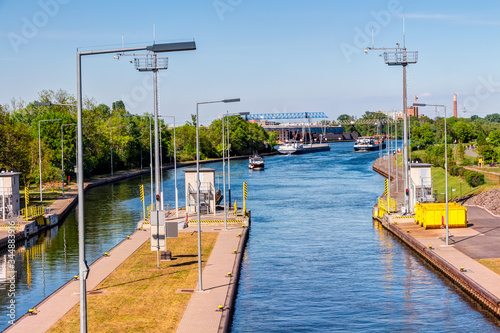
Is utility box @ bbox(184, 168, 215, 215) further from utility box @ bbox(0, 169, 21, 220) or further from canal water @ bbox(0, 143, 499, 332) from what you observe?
utility box @ bbox(0, 169, 21, 220)

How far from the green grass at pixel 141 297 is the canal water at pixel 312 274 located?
274 cm

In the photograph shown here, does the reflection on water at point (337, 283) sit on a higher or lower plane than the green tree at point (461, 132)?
lower

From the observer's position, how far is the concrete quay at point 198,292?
77.9 ft

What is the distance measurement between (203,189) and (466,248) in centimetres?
2233

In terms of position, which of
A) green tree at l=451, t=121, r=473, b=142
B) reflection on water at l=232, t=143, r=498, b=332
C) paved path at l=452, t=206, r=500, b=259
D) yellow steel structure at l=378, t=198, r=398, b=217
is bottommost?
reflection on water at l=232, t=143, r=498, b=332

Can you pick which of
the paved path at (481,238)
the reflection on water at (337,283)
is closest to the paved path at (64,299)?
the reflection on water at (337,283)

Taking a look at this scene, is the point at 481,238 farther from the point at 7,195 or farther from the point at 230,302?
the point at 7,195

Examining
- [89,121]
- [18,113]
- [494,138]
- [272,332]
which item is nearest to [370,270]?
[272,332]

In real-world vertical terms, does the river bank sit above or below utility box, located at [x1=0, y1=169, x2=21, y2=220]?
below

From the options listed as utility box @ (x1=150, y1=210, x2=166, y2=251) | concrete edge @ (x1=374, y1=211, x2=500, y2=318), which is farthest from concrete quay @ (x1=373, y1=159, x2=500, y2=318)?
utility box @ (x1=150, y1=210, x2=166, y2=251)

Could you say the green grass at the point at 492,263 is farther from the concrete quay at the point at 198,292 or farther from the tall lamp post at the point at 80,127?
the tall lamp post at the point at 80,127

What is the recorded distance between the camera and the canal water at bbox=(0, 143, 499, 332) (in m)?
26.8

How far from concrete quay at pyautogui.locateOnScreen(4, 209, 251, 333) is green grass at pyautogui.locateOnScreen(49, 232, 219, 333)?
42 centimetres

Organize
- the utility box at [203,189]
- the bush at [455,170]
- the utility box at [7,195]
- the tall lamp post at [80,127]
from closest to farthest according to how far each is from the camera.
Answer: the tall lamp post at [80,127] < the utility box at [7,195] < the utility box at [203,189] < the bush at [455,170]
